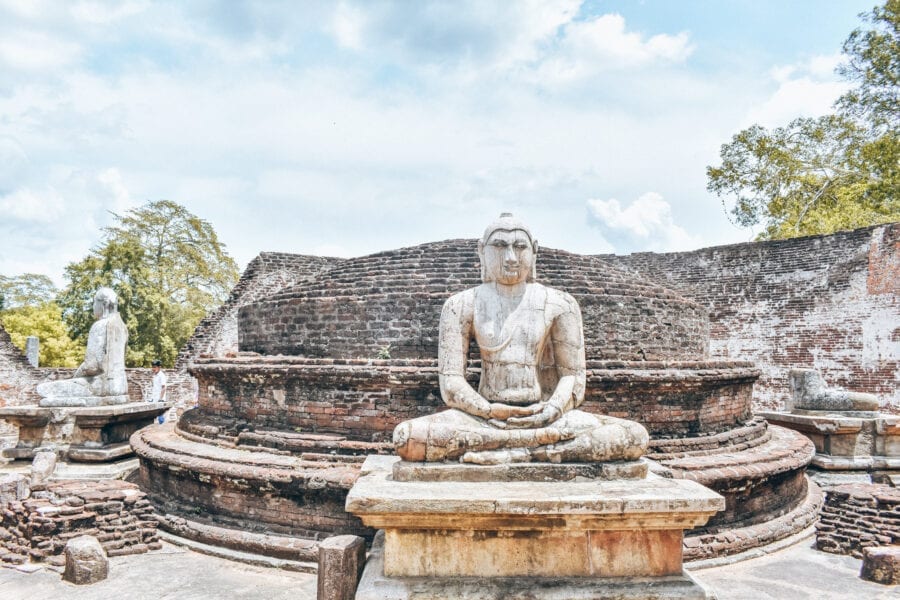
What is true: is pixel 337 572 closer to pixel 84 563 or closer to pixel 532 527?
pixel 532 527

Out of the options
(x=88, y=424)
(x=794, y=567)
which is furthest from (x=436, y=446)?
(x=88, y=424)

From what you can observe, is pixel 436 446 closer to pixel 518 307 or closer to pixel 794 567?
pixel 518 307

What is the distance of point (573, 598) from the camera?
2828mm

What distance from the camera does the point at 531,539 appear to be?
9.71 feet

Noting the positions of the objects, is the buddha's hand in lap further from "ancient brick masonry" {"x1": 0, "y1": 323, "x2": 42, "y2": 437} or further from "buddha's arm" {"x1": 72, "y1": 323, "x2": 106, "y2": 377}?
"ancient brick masonry" {"x1": 0, "y1": 323, "x2": 42, "y2": 437}

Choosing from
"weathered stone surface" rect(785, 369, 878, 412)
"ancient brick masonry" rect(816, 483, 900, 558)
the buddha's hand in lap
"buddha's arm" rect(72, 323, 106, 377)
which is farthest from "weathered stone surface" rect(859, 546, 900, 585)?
"buddha's arm" rect(72, 323, 106, 377)

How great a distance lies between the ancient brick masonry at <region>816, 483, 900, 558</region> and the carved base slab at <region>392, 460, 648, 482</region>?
320 centimetres

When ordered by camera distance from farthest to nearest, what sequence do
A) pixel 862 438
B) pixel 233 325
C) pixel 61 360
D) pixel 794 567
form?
pixel 61 360 → pixel 233 325 → pixel 862 438 → pixel 794 567

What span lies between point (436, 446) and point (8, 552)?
→ 3.97 metres

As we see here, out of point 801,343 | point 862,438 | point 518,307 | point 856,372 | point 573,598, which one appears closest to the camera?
point 573,598

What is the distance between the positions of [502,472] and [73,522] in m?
3.87

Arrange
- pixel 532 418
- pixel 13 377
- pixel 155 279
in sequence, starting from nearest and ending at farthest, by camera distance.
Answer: pixel 532 418, pixel 13 377, pixel 155 279

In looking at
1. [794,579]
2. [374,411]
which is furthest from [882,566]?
[374,411]

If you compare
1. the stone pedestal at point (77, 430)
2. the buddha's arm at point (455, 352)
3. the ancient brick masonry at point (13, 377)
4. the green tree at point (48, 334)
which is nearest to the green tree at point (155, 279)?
the green tree at point (48, 334)
